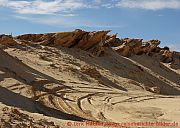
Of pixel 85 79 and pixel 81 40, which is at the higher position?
pixel 81 40

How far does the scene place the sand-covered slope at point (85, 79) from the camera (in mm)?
11070

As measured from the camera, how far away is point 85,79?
20.4 m

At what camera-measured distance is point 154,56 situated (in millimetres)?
36125

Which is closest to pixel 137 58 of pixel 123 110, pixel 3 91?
pixel 123 110

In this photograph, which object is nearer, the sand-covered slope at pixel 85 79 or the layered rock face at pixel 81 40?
the sand-covered slope at pixel 85 79

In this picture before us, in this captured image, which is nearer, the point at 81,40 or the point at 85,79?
the point at 85,79

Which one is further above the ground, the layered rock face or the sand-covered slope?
the layered rock face

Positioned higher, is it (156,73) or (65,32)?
(65,32)

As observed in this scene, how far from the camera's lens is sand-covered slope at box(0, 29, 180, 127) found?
11.1 m

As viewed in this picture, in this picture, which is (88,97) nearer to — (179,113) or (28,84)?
(28,84)

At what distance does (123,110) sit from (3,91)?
4.37 m

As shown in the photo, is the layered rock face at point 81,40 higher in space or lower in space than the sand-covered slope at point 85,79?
higher

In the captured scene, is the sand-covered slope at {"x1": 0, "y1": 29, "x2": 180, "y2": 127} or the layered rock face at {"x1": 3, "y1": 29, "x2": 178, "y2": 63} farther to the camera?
the layered rock face at {"x1": 3, "y1": 29, "x2": 178, "y2": 63}

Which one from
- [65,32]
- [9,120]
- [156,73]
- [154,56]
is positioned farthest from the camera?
[154,56]
